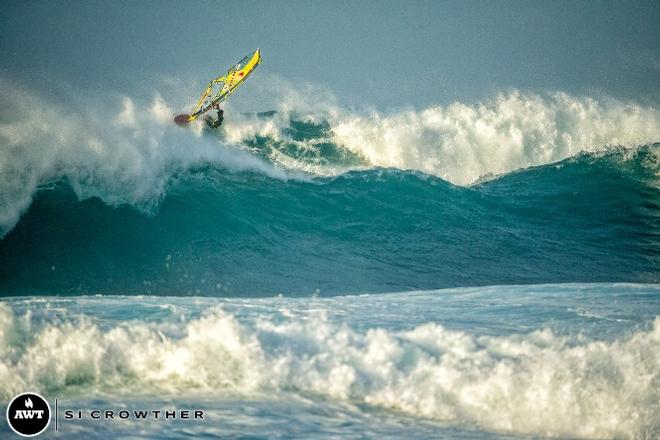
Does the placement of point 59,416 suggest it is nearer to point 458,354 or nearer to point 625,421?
point 458,354

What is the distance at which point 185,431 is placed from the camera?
10.5 feet

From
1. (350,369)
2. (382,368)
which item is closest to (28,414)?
(350,369)

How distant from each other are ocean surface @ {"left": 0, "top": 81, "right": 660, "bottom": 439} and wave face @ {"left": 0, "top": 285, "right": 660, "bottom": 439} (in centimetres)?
2

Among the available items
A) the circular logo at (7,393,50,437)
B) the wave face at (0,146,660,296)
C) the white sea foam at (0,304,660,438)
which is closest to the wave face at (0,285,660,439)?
the white sea foam at (0,304,660,438)

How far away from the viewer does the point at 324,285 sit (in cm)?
898

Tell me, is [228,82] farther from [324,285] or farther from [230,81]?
[324,285]

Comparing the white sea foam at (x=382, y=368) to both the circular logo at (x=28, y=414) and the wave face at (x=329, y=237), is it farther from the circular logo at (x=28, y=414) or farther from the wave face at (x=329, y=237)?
the wave face at (x=329, y=237)

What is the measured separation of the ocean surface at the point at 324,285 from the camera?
146 inches

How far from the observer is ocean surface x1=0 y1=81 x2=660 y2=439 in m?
3.72

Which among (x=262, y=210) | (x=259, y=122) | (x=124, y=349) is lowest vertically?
(x=124, y=349)

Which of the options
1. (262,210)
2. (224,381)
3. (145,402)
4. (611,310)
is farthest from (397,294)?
(262,210)

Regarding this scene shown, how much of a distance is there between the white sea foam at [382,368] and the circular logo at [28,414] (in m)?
0.26

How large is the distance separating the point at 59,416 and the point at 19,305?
2.79 metres

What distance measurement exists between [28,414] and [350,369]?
214 cm
